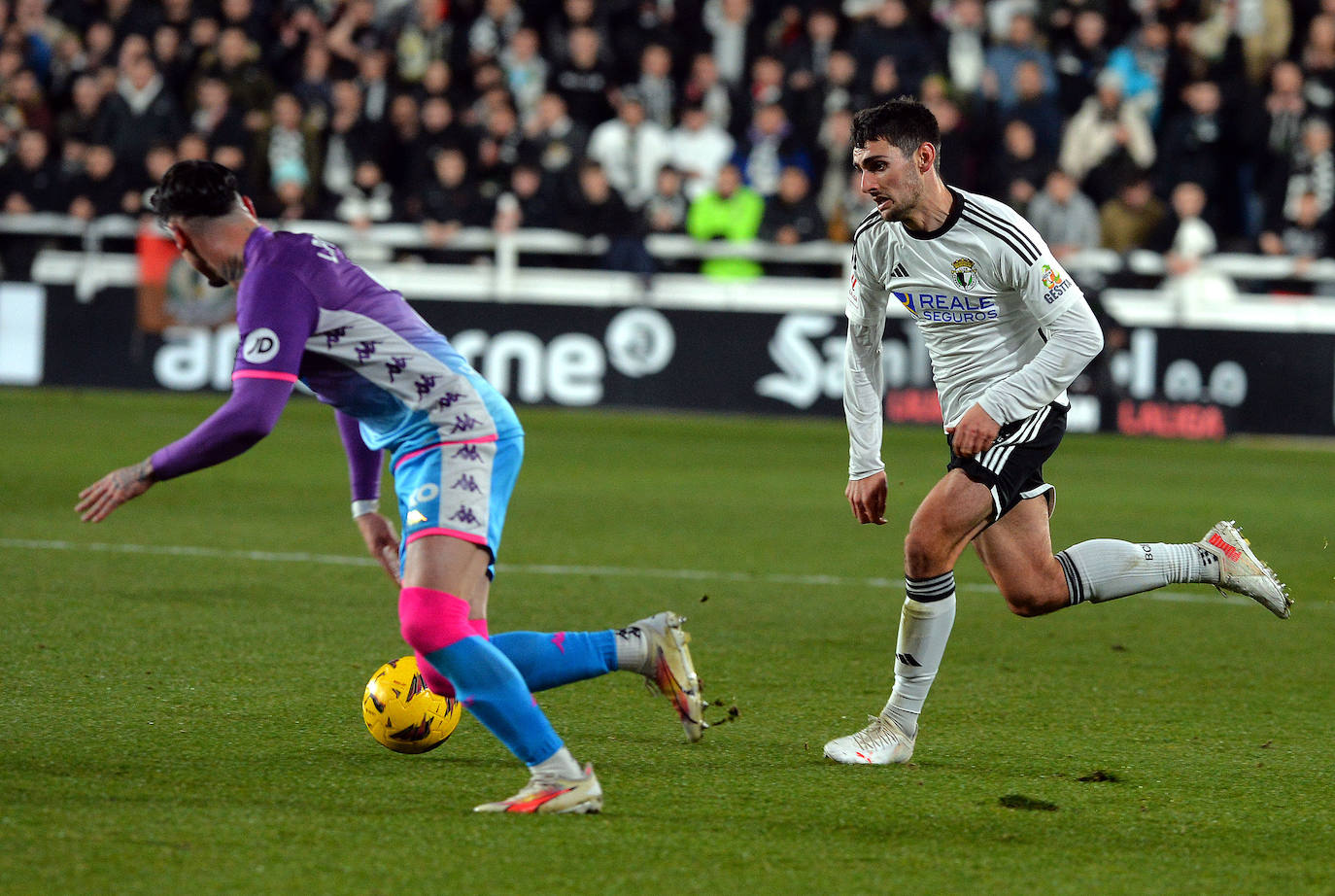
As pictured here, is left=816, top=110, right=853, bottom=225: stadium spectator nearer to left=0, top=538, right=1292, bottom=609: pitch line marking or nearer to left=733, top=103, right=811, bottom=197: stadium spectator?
left=733, top=103, right=811, bottom=197: stadium spectator

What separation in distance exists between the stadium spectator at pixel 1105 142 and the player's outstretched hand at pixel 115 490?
44.3ft

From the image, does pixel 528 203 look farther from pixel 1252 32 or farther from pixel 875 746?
pixel 875 746

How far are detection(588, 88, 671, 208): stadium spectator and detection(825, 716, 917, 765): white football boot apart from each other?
1202 cm

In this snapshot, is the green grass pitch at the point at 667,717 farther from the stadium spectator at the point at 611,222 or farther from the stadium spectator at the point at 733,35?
the stadium spectator at the point at 733,35

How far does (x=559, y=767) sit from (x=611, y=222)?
12.4 metres

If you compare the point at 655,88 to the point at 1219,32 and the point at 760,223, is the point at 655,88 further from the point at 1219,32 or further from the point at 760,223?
the point at 1219,32

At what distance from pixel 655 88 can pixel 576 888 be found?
14.6 meters

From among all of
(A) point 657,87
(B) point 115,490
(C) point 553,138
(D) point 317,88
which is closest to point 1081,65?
(A) point 657,87

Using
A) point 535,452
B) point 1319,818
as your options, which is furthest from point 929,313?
point 535,452

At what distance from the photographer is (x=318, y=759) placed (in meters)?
5.07

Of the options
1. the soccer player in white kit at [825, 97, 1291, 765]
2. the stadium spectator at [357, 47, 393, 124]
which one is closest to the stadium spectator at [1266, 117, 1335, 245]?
the stadium spectator at [357, 47, 393, 124]

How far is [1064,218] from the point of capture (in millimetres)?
15977

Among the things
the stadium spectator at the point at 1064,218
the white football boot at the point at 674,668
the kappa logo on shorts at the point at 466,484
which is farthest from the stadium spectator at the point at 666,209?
the kappa logo on shorts at the point at 466,484

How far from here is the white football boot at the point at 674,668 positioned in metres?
4.96
